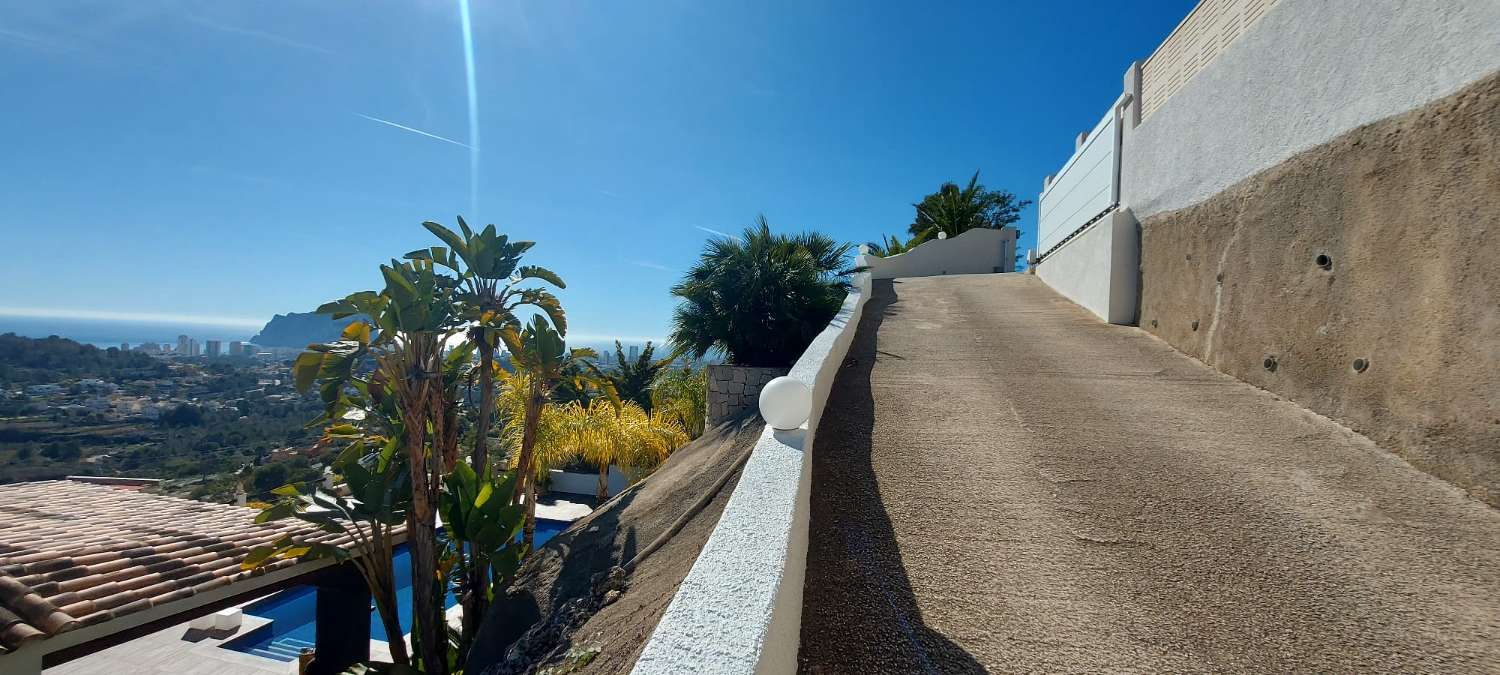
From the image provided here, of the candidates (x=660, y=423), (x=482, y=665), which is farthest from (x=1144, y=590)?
(x=660, y=423)

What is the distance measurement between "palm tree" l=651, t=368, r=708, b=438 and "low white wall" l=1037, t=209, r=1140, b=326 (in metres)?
8.19

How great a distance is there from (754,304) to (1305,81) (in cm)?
734

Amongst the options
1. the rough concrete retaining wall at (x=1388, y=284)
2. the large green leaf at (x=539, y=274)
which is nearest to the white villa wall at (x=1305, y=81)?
the rough concrete retaining wall at (x=1388, y=284)

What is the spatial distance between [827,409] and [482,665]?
15.0 ft

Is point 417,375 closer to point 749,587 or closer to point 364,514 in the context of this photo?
point 364,514

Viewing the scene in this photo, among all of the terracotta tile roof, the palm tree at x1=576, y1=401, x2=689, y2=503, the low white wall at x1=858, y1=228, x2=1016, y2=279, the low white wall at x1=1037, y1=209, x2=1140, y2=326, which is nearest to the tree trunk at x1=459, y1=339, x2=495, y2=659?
the terracotta tile roof

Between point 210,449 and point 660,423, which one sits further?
point 210,449

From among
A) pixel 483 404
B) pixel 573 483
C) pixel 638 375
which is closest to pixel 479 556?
pixel 483 404

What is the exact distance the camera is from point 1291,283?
464 cm

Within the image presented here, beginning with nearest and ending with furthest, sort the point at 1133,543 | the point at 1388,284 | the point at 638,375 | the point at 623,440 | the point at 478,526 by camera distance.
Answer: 1. the point at 1133,543
2. the point at 1388,284
3. the point at 478,526
4. the point at 623,440
5. the point at 638,375

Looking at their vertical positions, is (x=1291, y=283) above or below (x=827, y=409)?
above

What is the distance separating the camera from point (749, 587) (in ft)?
6.14

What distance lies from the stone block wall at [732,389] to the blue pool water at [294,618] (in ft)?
13.5

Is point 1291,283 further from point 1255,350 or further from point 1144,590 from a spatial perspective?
point 1144,590
